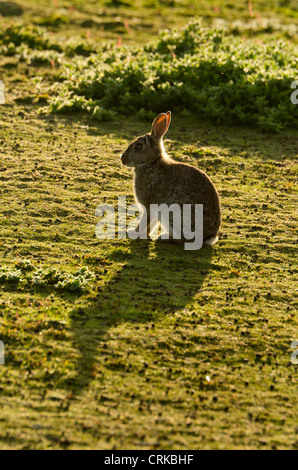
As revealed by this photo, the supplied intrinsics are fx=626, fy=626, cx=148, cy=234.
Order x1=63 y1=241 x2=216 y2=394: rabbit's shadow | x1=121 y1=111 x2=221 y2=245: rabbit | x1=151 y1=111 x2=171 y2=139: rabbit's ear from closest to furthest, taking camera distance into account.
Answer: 1. x1=63 y1=241 x2=216 y2=394: rabbit's shadow
2. x1=121 y1=111 x2=221 y2=245: rabbit
3. x1=151 y1=111 x2=171 y2=139: rabbit's ear

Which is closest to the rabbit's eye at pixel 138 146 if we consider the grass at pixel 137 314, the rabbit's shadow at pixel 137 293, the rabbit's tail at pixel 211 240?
the grass at pixel 137 314

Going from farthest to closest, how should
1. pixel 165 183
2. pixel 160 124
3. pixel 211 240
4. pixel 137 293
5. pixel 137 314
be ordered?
pixel 160 124 → pixel 211 240 → pixel 165 183 → pixel 137 293 → pixel 137 314

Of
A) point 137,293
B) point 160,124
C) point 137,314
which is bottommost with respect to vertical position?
point 137,314

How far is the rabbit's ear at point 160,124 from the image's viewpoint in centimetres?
921

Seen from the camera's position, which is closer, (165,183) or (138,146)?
(165,183)

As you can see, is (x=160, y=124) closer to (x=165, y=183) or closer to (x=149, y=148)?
(x=149, y=148)

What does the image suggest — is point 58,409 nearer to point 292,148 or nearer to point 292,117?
point 292,148

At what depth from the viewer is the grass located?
560 centimetres

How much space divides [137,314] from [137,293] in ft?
1.75

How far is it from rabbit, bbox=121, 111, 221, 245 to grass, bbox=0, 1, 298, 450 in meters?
0.49

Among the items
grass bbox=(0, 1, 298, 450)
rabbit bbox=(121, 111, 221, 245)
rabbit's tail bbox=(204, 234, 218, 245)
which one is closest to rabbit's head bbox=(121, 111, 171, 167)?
rabbit bbox=(121, 111, 221, 245)

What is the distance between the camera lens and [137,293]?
305 inches

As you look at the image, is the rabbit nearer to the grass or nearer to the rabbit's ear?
the rabbit's ear

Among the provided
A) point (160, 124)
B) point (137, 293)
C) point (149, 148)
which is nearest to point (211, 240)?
point (149, 148)
